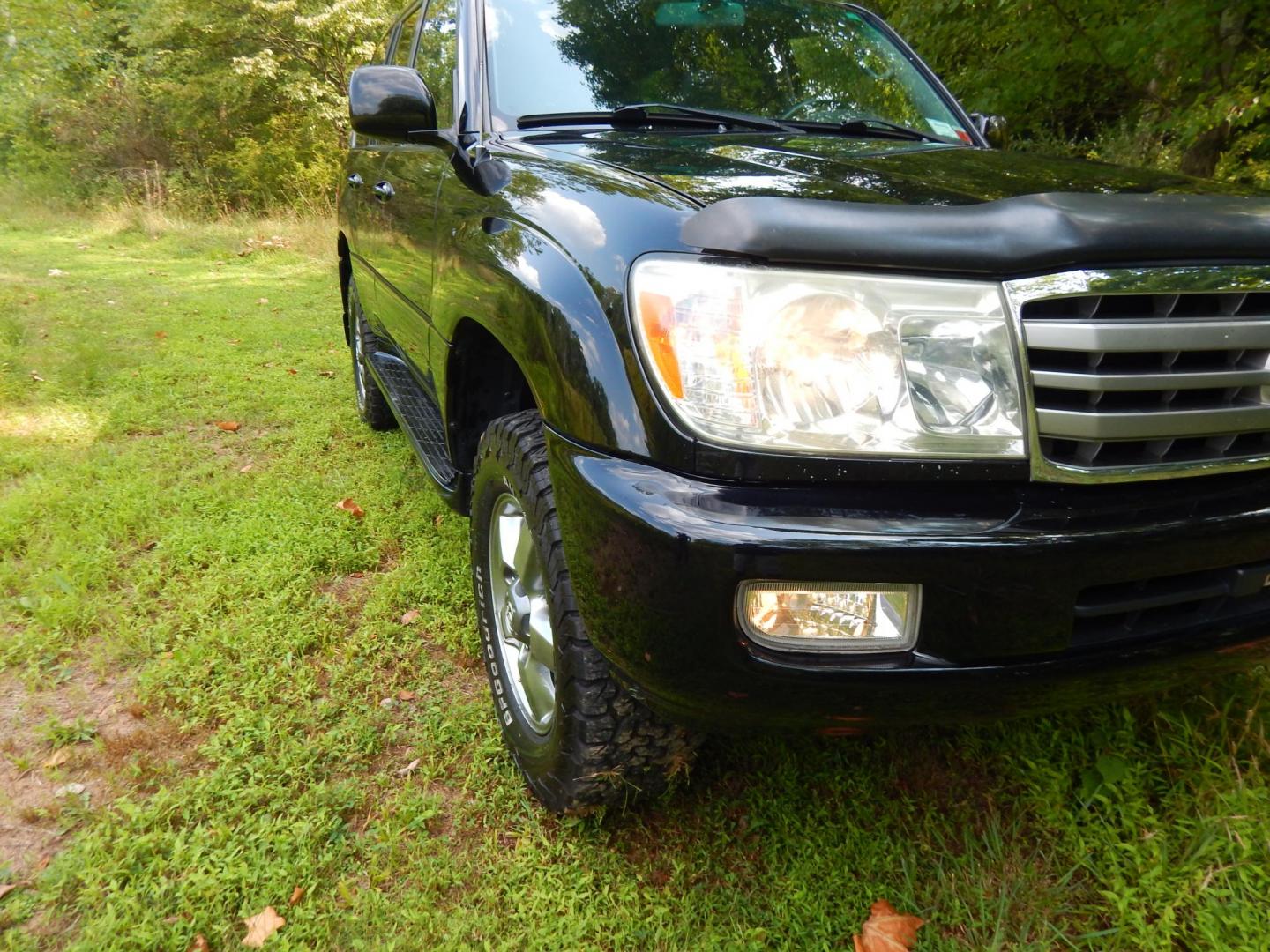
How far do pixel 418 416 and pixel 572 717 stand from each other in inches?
59.2

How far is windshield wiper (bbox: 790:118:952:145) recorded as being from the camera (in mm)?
2258

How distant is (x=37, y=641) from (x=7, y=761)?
0.55 m

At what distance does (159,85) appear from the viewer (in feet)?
51.7

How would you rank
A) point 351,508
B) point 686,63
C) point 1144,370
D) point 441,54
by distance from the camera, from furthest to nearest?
point 351,508 → point 441,54 → point 686,63 → point 1144,370

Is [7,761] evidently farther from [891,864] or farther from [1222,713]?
[1222,713]

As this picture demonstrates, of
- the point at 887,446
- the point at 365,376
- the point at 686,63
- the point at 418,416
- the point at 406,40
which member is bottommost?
the point at 365,376

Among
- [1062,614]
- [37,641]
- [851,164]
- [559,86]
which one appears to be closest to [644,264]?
[851,164]

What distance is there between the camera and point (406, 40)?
A: 3.56m

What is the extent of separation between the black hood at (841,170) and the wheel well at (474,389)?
518 mm

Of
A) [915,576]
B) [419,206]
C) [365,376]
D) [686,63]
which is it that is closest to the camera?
[915,576]

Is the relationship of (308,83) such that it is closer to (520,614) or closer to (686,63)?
(686,63)

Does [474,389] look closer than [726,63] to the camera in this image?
Yes

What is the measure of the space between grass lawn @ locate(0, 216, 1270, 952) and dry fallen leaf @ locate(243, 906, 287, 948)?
0.02 metres

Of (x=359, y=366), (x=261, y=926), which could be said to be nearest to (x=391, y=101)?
(x=261, y=926)
